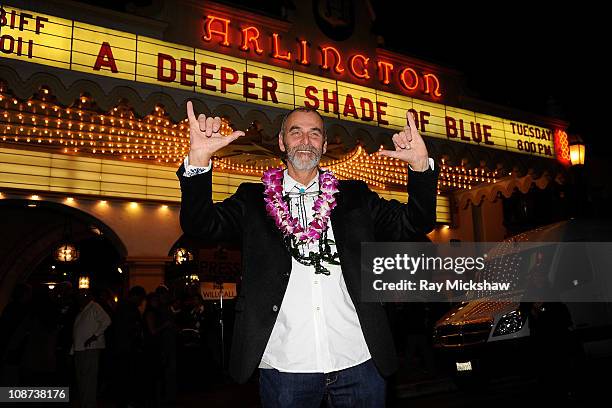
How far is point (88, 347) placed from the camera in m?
7.64

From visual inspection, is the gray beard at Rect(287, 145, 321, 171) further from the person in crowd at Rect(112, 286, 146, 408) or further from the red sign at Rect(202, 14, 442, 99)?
the red sign at Rect(202, 14, 442, 99)

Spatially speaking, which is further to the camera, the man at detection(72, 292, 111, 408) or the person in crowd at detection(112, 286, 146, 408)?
the person in crowd at detection(112, 286, 146, 408)

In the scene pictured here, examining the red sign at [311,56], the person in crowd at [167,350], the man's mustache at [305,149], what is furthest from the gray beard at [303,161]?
the red sign at [311,56]

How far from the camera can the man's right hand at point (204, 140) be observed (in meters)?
2.53

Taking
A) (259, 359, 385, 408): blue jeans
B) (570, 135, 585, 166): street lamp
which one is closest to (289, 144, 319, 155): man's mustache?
(259, 359, 385, 408): blue jeans

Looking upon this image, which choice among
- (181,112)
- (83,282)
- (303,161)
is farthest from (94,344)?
(83,282)

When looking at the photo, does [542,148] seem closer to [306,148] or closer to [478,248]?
[478,248]

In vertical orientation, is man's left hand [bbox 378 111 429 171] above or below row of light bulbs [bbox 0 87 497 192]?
below

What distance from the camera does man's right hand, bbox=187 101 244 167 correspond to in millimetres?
2525

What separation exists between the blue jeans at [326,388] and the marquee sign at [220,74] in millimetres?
6388

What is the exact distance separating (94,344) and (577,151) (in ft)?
35.6

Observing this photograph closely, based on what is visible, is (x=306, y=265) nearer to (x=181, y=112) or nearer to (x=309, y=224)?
(x=309, y=224)

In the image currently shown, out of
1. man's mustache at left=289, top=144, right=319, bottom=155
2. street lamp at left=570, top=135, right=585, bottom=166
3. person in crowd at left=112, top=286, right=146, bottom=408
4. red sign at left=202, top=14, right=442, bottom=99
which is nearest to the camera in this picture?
man's mustache at left=289, top=144, right=319, bottom=155

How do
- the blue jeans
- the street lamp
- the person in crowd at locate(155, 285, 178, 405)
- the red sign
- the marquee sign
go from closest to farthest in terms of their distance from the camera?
the blue jeans, the marquee sign, the person in crowd at locate(155, 285, 178, 405), the red sign, the street lamp
